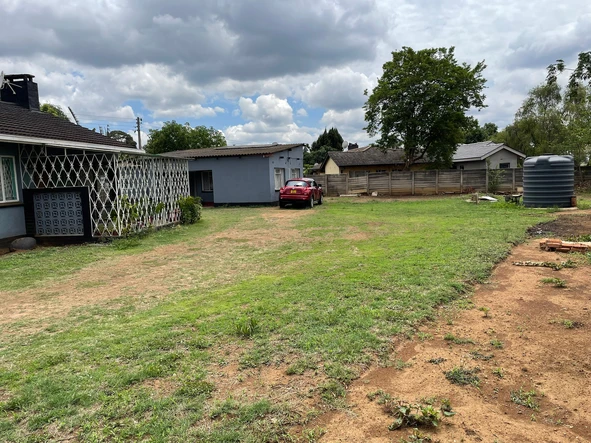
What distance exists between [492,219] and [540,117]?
101 feet

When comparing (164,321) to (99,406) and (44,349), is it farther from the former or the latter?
(99,406)

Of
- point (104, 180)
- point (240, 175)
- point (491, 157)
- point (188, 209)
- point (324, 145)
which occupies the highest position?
point (324, 145)

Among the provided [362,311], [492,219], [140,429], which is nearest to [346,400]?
[140,429]

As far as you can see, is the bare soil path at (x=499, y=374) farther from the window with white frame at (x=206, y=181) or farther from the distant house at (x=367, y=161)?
the distant house at (x=367, y=161)

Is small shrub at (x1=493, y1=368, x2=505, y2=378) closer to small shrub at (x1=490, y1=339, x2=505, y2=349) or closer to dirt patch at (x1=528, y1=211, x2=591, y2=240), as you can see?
small shrub at (x1=490, y1=339, x2=505, y2=349)

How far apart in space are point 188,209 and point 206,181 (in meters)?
10.3

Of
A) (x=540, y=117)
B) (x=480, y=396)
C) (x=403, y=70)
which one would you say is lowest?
(x=480, y=396)

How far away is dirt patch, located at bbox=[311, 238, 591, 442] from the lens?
2.50 m

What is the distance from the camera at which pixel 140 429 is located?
8.36 ft

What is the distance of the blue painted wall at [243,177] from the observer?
73.2ft

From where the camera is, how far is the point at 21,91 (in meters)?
14.2

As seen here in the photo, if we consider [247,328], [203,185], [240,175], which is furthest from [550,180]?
[203,185]

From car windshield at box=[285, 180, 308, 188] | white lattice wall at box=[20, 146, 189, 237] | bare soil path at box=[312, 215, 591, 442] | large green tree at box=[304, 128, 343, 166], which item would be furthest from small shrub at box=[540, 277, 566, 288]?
large green tree at box=[304, 128, 343, 166]

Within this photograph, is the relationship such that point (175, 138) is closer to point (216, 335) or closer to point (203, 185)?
point (203, 185)
